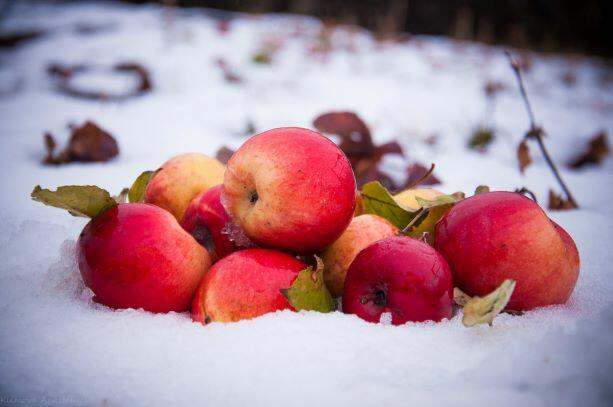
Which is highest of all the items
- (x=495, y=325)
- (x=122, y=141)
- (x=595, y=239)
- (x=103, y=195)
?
(x=103, y=195)

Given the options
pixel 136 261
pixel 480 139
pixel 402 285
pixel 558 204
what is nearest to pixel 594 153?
pixel 480 139

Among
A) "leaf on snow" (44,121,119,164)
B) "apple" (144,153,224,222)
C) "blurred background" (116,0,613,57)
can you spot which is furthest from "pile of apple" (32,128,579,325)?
"blurred background" (116,0,613,57)

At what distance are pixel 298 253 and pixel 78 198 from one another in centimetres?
47

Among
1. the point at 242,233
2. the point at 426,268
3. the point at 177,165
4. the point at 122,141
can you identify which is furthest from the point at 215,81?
the point at 426,268

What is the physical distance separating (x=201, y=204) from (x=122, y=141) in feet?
5.70

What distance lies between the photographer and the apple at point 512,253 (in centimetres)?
89

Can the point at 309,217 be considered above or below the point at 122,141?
above

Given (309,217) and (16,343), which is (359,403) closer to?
(309,217)

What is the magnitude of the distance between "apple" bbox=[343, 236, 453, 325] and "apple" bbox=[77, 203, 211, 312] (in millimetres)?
369

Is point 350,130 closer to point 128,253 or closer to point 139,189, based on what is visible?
point 139,189

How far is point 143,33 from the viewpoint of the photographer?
15.9 ft

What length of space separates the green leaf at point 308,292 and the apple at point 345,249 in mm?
140

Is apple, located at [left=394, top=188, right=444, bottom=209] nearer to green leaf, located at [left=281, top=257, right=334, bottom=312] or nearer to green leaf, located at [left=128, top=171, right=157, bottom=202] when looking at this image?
green leaf, located at [left=281, top=257, right=334, bottom=312]

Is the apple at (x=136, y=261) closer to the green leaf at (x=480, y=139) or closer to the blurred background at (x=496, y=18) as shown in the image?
the green leaf at (x=480, y=139)
